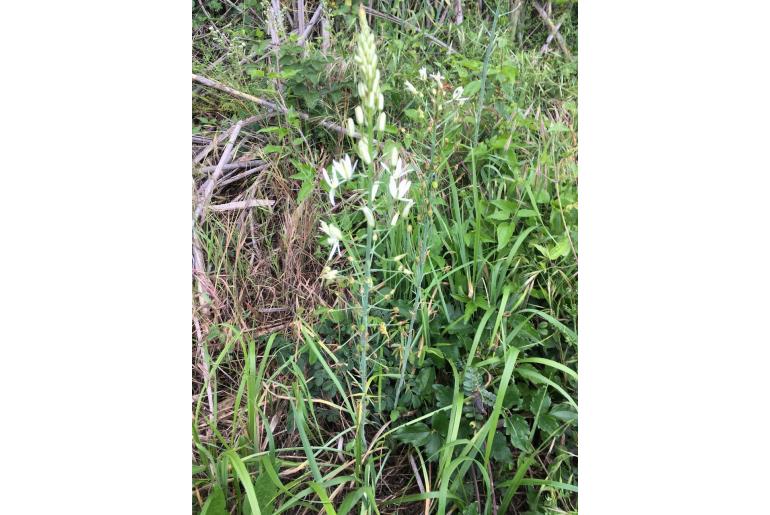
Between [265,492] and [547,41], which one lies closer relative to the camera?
[265,492]

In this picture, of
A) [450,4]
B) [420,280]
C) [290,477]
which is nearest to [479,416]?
[420,280]

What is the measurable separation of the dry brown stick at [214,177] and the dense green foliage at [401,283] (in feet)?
0.10

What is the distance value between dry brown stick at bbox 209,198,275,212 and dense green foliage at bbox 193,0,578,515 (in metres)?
0.02

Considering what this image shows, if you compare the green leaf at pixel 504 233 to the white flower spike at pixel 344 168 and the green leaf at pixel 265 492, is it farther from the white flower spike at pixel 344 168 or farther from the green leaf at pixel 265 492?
the green leaf at pixel 265 492

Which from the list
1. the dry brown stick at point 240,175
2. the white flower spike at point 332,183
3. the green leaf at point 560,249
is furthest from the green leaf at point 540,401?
the dry brown stick at point 240,175

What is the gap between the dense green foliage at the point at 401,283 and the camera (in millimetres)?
1919

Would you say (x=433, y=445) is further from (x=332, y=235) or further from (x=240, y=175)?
(x=240, y=175)

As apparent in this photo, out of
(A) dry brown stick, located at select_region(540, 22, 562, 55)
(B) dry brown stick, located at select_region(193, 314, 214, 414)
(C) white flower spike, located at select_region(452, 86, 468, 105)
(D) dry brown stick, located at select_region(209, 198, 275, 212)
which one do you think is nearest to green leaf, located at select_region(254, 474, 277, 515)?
(B) dry brown stick, located at select_region(193, 314, 214, 414)

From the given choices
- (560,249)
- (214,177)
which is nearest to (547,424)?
(560,249)

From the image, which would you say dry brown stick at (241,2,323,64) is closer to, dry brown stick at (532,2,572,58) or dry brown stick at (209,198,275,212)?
dry brown stick at (209,198,275,212)

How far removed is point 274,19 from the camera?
6.44 feet

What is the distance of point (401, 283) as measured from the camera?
193 cm

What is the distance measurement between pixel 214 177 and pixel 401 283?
0.61 m

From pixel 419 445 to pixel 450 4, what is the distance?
4.09 ft
